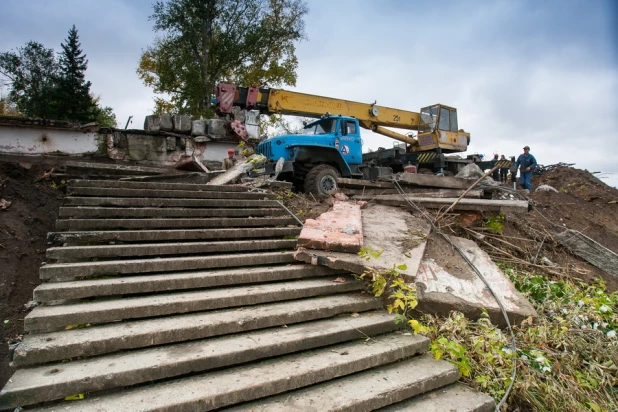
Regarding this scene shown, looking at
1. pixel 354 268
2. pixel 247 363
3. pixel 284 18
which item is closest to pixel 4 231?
pixel 247 363

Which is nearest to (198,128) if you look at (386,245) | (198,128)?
(198,128)

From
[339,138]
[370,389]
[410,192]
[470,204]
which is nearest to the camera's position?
[370,389]

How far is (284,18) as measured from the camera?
24.5 metres

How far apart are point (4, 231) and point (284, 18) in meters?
24.0

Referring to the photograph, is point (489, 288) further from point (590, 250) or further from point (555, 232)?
point (555, 232)

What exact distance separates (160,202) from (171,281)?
1.94 metres

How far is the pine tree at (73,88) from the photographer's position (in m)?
22.1

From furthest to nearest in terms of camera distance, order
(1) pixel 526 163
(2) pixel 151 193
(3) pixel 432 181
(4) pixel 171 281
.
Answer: (1) pixel 526 163
(3) pixel 432 181
(2) pixel 151 193
(4) pixel 171 281

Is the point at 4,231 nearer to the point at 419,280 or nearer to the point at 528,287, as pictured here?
the point at 419,280

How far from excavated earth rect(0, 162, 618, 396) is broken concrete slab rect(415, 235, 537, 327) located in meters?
1.70

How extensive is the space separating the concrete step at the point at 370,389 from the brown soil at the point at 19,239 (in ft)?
9.93

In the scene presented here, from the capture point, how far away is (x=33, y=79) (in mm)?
25938

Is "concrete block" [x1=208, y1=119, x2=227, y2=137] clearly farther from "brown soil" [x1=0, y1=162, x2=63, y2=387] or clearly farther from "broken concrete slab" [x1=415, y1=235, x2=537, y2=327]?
"broken concrete slab" [x1=415, y1=235, x2=537, y2=327]

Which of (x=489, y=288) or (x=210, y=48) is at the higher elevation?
(x=210, y=48)
